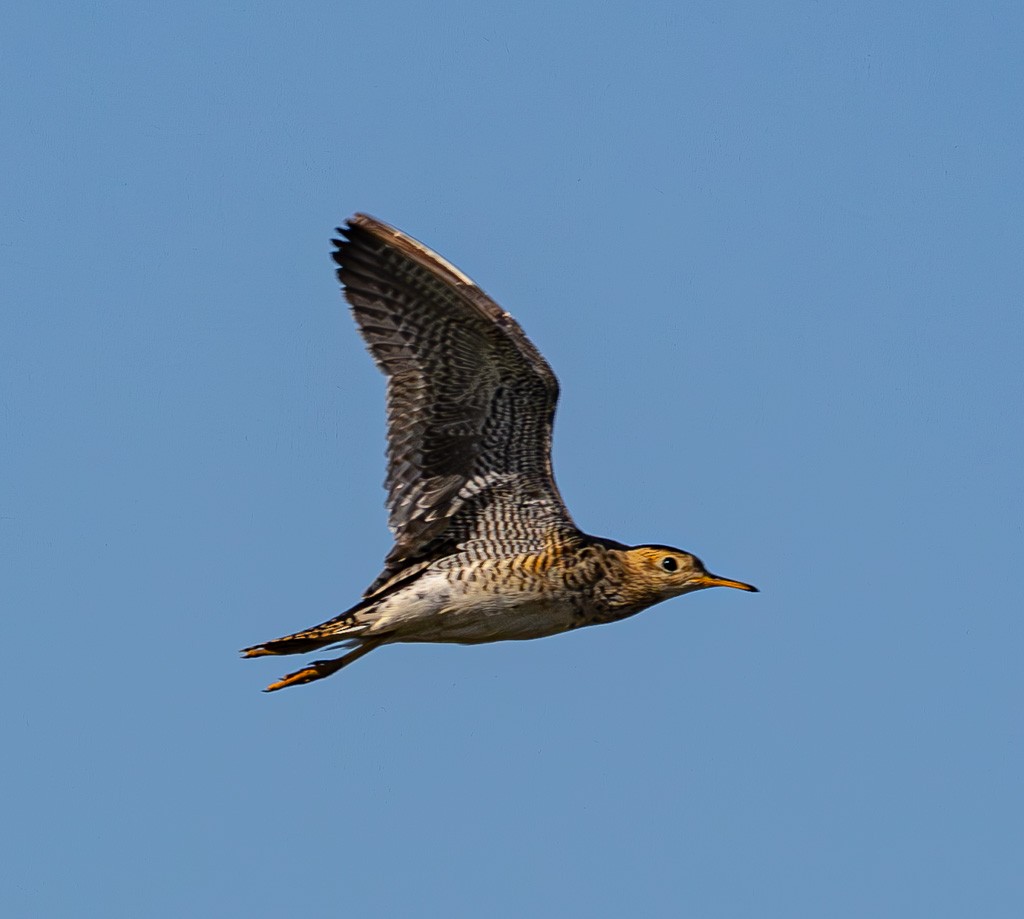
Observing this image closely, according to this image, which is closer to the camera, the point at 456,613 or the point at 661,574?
the point at 456,613

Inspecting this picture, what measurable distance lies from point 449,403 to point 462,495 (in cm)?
79

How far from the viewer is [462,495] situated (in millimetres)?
30969

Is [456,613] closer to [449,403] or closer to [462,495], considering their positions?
[462,495]

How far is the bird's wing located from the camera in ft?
99.5

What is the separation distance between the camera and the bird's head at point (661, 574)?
31016mm

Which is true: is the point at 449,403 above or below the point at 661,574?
above

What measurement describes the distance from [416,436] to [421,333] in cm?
87

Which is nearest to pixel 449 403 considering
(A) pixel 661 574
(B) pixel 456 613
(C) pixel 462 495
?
(C) pixel 462 495

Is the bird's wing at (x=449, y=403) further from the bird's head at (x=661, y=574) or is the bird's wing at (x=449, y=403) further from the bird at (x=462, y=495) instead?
the bird's head at (x=661, y=574)

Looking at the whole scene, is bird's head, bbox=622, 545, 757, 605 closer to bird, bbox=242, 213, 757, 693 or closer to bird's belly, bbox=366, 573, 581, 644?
bird, bbox=242, 213, 757, 693

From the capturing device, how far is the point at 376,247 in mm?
30469

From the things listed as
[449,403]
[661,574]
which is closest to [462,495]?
[449,403]

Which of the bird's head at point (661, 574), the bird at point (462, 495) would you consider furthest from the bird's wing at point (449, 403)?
the bird's head at point (661, 574)

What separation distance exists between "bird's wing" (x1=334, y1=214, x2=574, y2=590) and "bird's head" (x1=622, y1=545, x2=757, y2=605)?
2.31ft
